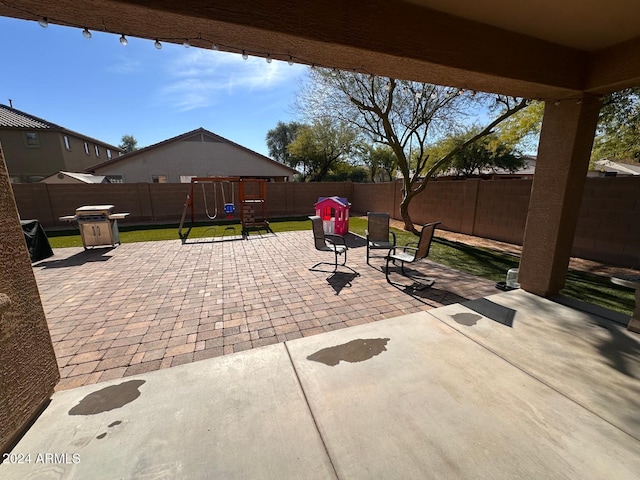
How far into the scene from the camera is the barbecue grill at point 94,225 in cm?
748

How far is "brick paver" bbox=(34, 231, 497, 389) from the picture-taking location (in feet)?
9.72

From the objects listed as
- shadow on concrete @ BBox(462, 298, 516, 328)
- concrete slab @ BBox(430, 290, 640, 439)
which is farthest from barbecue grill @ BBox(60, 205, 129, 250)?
shadow on concrete @ BBox(462, 298, 516, 328)

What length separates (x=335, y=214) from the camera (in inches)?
375

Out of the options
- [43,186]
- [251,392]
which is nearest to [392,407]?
[251,392]

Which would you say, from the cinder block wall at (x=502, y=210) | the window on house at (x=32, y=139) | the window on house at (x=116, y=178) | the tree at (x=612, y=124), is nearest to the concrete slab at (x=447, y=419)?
the cinder block wall at (x=502, y=210)

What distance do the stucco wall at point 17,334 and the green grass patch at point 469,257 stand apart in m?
6.39

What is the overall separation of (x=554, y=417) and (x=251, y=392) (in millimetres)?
2350

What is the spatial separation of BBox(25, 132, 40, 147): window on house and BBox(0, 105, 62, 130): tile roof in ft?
1.96

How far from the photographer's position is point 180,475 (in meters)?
1.60

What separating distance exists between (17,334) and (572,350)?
489cm

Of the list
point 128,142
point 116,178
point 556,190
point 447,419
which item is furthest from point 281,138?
point 128,142

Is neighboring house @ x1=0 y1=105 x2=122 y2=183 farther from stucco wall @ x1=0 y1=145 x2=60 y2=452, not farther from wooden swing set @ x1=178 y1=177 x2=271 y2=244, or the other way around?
stucco wall @ x1=0 y1=145 x2=60 y2=452

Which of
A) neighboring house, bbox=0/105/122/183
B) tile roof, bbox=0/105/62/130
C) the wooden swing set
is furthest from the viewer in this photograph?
neighboring house, bbox=0/105/122/183

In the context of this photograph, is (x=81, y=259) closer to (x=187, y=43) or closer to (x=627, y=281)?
(x=187, y=43)
